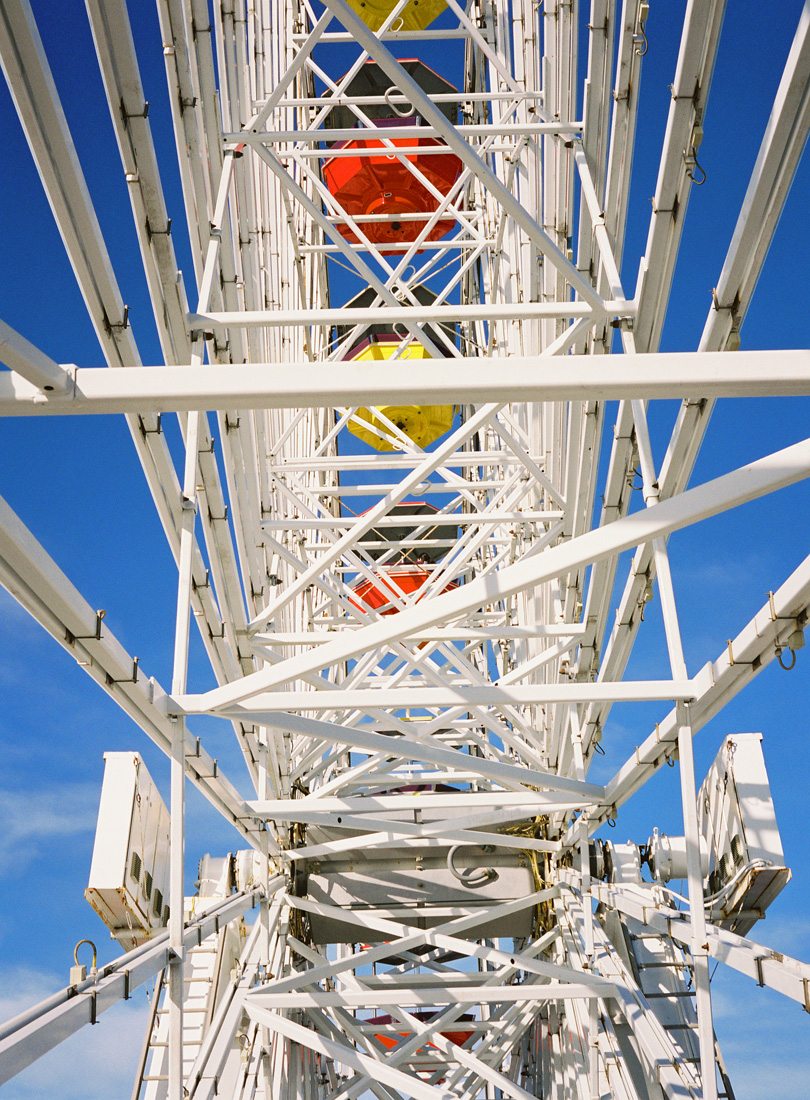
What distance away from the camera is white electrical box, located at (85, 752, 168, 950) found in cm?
1057

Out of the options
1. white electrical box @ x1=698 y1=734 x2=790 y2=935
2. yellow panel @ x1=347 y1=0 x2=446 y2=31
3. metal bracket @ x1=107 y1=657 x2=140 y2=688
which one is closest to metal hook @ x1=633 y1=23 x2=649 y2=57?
metal bracket @ x1=107 y1=657 x2=140 y2=688

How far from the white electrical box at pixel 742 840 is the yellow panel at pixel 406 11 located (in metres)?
10.1

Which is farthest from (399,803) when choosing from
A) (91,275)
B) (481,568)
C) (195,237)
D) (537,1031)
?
(91,275)

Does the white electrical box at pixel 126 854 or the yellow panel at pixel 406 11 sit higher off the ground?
the yellow panel at pixel 406 11

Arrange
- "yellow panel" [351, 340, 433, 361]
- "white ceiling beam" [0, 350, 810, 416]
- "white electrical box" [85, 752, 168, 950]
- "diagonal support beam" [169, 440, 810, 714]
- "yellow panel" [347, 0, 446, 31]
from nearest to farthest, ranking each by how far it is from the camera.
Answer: "white ceiling beam" [0, 350, 810, 416] < "diagonal support beam" [169, 440, 810, 714] < "white electrical box" [85, 752, 168, 950] < "yellow panel" [347, 0, 446, 31] < "yellow panel" [351, 340, 433, 361]

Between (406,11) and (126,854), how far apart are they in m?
11.8

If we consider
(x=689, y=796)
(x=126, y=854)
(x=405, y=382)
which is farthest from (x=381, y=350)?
(x=405, y=382)

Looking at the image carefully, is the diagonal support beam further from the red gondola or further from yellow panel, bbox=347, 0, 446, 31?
yellow panel, bbox=347, 0, 446, 31

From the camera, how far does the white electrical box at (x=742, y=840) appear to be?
1066cm

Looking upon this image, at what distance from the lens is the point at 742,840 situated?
11.0 meters

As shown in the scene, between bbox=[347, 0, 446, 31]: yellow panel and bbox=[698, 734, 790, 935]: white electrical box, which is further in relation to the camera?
bbox=[347, 0, 446, 31]: yellow panel

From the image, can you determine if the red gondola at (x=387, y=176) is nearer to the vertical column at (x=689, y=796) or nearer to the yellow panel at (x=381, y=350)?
the yellow panel at (x=381, y=350)

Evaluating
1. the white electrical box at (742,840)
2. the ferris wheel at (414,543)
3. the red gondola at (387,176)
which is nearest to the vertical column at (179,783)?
the ferris wheel at (414,543)

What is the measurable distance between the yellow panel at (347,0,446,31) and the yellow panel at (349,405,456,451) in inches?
205
